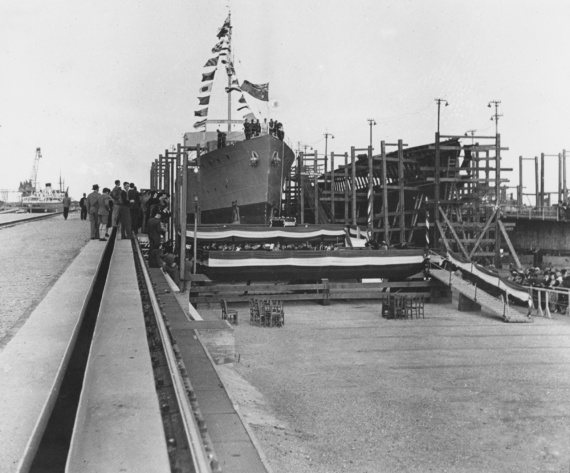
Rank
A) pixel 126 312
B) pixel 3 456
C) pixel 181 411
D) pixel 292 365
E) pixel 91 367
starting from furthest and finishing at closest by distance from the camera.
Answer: pixel 292 365 < pixel 126 312 < pixel 91 367 < pixel 181 411 < pixel 3 456

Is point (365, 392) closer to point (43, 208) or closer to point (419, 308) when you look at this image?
point (419, 308)

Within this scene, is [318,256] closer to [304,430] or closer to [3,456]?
[304,430]

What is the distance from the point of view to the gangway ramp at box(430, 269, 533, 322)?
15.3 meters

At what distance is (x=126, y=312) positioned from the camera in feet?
19.7

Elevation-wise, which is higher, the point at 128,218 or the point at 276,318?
the point at 128,218

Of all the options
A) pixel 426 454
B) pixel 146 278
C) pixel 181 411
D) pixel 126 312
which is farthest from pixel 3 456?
pixel 146 278

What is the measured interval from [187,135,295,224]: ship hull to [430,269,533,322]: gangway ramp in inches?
526

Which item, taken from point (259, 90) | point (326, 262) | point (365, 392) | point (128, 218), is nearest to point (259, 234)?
point (326, 262)

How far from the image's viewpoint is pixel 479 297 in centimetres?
1664

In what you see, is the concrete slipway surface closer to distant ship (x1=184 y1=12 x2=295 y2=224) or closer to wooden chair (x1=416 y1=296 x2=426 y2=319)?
wooden chair (x1=416 y1=296 x2=426 y2=319)

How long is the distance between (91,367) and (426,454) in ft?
12.4

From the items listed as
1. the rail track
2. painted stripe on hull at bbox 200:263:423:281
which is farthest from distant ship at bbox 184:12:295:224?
the rail track

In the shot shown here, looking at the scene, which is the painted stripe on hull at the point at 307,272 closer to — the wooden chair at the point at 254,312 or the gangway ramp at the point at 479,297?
the gangway ramp at the point at 479,297

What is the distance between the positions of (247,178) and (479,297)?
16.7 meters
